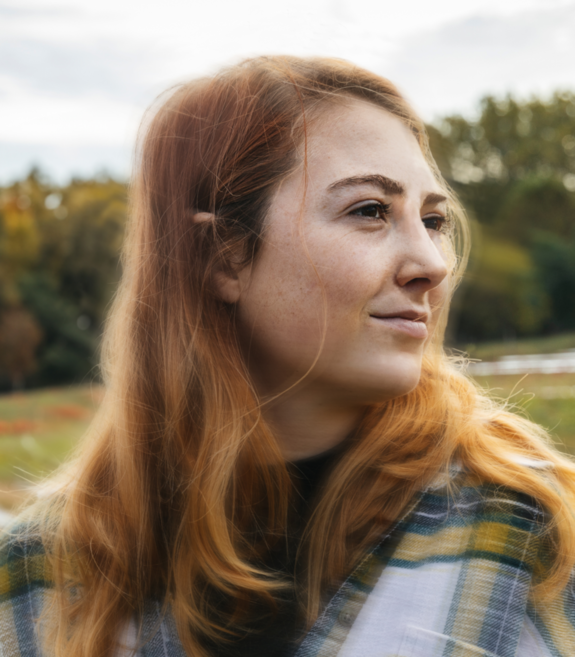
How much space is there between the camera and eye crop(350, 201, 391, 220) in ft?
3.76

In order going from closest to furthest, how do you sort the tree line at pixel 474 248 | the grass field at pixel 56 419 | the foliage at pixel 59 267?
the grass field at pixel 56 419, the tree line at pixel 474 248, the foliage at pixel 59 267

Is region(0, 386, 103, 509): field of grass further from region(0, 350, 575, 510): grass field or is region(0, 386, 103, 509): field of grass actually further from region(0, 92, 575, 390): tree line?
region(0, 92, 575, 390): tree line

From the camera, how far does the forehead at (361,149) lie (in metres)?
1.16

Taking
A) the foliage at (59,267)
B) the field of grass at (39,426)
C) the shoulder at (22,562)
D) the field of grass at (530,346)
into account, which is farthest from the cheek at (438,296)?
the foliage at (59,267)

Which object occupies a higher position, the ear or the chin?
the ear

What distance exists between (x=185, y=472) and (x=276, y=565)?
0.26m

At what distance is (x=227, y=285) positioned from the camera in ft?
4.15

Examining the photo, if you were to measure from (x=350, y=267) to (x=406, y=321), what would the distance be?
15 cm

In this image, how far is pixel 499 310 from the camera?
4379 mm

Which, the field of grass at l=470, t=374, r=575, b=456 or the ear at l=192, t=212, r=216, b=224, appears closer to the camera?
the ear at l=192, t=212, r=216, b=224

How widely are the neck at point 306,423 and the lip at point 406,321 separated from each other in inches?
8.3

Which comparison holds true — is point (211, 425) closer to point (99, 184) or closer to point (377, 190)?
point (377, 190)

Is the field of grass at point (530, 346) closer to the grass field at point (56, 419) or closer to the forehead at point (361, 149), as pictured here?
the grass field at point (56, 419)

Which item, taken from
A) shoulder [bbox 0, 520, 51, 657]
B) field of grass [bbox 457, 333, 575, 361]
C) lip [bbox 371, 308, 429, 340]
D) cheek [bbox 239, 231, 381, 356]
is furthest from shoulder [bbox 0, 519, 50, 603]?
field of grass [bbox 457, 333, 575, 361]
